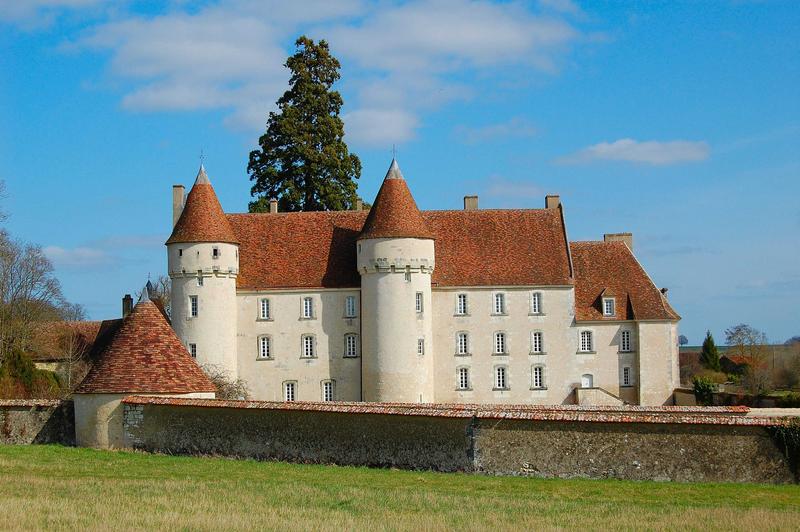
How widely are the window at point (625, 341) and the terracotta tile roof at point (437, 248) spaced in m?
3.83

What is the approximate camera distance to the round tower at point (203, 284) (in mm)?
47312

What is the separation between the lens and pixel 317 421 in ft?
88.0

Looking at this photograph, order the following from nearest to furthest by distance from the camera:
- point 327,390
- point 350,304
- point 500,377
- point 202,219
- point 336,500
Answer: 1. point 336,500
2. point 202,219
3. point 327,390
4. point 350,304
5. point 500,377

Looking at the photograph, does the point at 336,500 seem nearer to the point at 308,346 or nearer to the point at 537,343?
the point at 308,346

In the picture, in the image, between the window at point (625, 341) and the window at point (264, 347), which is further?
the window at point (625, 341)

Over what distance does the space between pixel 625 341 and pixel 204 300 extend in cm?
1874

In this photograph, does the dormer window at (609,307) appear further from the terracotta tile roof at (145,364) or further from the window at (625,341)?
the terracotta tile roof at (145,364)

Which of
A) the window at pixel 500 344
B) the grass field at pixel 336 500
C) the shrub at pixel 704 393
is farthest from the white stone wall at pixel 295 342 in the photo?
the grass field at pixel 336 500

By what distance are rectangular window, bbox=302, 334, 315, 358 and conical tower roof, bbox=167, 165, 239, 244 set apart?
5.16 meters

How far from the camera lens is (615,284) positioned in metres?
51.2

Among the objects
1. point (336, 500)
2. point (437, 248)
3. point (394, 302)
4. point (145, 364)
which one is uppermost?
point (437, 248)

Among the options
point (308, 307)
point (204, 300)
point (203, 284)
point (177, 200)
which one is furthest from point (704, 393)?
point (177, 200)

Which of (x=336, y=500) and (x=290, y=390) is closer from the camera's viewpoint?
(x=336, y=500)

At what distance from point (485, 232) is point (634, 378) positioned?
937 centimetres
